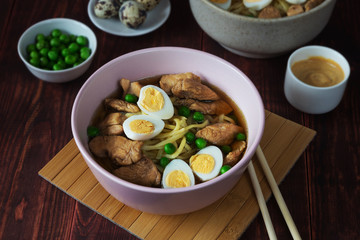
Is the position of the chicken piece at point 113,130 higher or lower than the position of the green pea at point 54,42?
higher

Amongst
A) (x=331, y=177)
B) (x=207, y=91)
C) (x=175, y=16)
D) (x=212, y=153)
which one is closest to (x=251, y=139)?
(x=212, y=153)

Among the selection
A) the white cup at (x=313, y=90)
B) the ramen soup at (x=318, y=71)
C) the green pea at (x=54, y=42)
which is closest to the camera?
the white cup at (x=313, y=90)

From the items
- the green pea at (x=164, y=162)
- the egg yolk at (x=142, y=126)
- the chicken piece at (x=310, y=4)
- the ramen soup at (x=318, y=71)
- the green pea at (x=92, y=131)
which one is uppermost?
the chicken piece at (x=310, y=4)

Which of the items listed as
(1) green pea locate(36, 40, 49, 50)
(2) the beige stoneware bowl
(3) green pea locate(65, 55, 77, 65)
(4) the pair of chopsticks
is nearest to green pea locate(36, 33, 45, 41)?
(1) green pea locate(36, 40, 49, 50)

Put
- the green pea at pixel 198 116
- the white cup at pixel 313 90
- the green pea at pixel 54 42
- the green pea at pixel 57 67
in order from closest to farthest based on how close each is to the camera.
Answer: the green pea at pixel 198 116 → the white cup at pixel 313 90 → the green pea at pixel 57 67 → the green pea at pixel 54 42

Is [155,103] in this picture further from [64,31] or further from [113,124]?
[64,31]

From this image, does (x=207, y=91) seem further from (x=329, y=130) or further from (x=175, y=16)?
(x=175, y=16)

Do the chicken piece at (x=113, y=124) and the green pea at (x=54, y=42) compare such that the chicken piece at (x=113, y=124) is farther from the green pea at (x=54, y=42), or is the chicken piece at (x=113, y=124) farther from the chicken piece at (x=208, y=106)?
the green pea at (x=54, y=42)

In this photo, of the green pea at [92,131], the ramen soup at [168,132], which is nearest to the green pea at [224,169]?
the ramen soup at [168,132]
